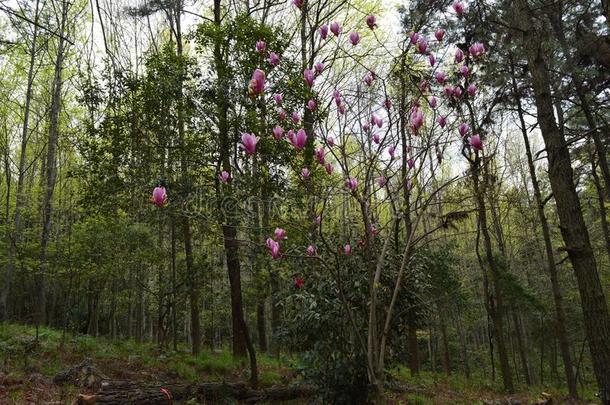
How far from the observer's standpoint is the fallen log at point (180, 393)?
434 cm

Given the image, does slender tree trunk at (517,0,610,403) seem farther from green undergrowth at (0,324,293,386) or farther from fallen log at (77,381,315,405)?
green undergrowth at (0,324,293,386)

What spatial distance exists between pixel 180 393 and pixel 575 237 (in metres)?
4.70

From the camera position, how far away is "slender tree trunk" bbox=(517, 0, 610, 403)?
3.62m

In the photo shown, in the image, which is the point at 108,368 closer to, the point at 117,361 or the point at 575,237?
the point at 117,361

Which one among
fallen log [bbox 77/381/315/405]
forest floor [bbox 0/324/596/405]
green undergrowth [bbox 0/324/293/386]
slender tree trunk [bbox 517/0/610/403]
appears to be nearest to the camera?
slender tree trunk [bbox 517/0/610/403]

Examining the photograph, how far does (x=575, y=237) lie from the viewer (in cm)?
374

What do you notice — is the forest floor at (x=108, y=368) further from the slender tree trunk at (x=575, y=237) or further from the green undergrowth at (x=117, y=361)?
the slender tree trunk at (x=575, y=237)

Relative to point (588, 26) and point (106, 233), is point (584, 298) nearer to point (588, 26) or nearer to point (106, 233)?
point (588, 26)

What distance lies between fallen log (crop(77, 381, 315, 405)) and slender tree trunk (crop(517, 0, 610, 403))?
3.28 meters

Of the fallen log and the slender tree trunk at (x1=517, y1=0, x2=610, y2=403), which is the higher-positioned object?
the slender tree trunk at (x1=517, y1=0, x2=610, y2=403)

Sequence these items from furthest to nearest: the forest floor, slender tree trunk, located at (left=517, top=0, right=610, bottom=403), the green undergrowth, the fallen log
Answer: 1. the green undergrowth
2. the forest floor
3. the fallen log
4. slender tree trunk, located at (left=517, top=0, right=610, bottom=403)

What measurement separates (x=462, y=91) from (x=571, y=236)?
6.76 ft

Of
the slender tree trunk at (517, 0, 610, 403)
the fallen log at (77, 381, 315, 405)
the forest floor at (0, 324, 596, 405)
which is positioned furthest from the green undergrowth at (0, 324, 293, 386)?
the slender tree trunk at (517, 0, 610, 403)

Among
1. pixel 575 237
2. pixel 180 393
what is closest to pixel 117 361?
pixel 180 393
